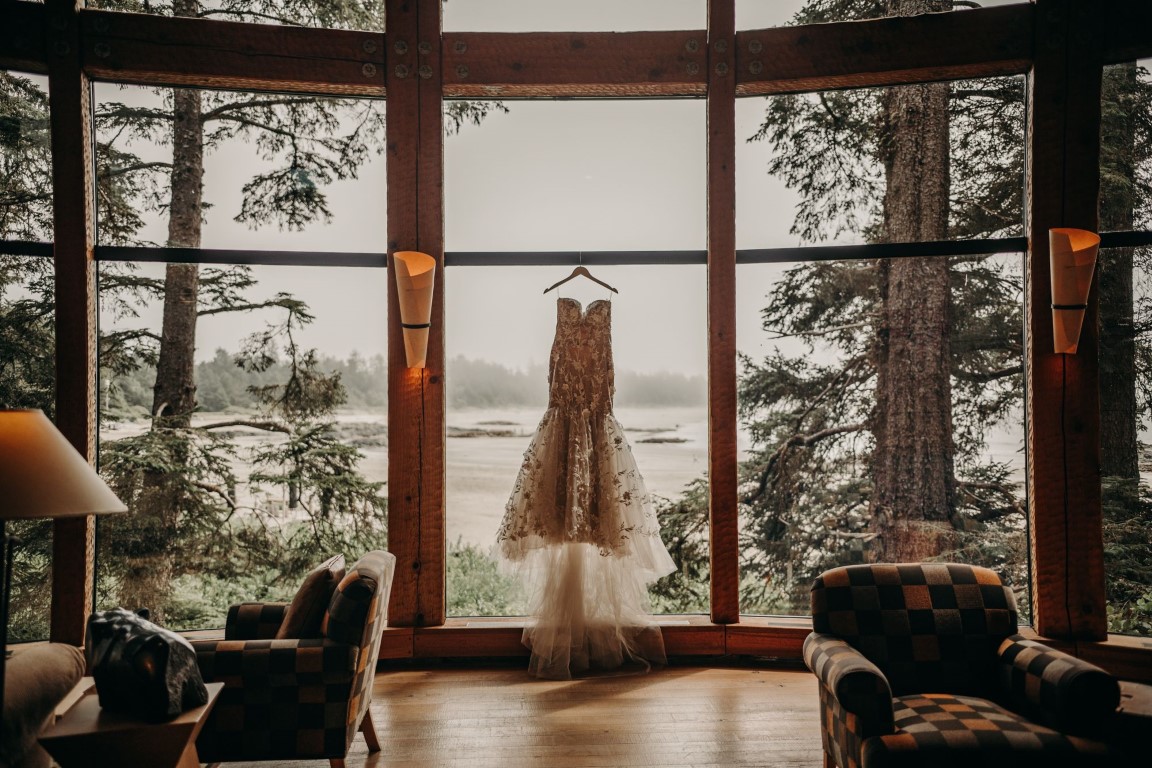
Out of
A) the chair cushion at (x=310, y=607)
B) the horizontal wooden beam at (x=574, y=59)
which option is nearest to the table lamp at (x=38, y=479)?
the chair cushion at (x=310, y=607)

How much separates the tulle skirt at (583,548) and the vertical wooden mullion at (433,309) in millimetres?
528

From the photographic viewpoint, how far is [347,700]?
2.47 metres

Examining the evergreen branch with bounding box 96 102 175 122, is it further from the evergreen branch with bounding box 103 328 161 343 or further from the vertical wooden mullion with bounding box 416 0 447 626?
the vertical wooden mullion with bounding box 416 0 447 626

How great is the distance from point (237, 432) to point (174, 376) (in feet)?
1.63

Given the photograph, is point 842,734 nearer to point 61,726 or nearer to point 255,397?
point 61,726

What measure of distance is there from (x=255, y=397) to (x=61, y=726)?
2.61m

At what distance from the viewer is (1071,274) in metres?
3.73

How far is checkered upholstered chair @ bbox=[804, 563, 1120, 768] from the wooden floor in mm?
628

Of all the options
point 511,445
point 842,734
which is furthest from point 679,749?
point 511,445

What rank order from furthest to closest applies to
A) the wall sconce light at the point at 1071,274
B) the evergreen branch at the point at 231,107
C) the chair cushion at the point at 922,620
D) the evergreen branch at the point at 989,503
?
1. the evergreen branch at the point at 231,107
2. the evergreen branch at the point at 989,503
3. the wall sconce light at the point at 1071,274
4. the chair cushion at the point at 922,620

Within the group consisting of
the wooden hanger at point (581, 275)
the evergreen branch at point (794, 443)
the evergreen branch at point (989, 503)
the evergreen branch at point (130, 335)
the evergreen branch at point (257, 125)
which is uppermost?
the evergreen branch at point (257, 125)

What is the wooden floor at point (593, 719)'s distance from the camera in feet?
9.45

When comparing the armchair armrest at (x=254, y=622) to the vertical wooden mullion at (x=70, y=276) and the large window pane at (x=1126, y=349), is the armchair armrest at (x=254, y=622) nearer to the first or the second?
the vertical wooden mullion at (x=70, y=276)

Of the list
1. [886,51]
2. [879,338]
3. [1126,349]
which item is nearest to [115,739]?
[879,338]
